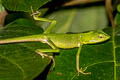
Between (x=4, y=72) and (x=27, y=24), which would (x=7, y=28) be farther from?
(x=4, y=72)

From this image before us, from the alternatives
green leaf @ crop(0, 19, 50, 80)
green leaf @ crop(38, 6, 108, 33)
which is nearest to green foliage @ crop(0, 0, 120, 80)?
green leaf @ crop(0, 19, 50, 80)

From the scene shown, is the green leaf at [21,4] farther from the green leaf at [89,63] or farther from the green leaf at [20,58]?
the green leaf at [89,63]

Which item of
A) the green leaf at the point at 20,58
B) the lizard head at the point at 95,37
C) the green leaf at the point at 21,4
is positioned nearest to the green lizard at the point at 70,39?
the lizard head at the point at 95,37

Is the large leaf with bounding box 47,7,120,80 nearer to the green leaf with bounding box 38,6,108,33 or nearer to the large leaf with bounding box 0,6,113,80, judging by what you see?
the large leaf with bounding box 0,6,113,80

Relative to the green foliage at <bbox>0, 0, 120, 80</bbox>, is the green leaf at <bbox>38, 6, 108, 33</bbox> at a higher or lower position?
lower

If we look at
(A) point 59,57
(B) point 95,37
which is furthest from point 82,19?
(A) point 59,57

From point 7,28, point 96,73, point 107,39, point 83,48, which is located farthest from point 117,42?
point 7,28
